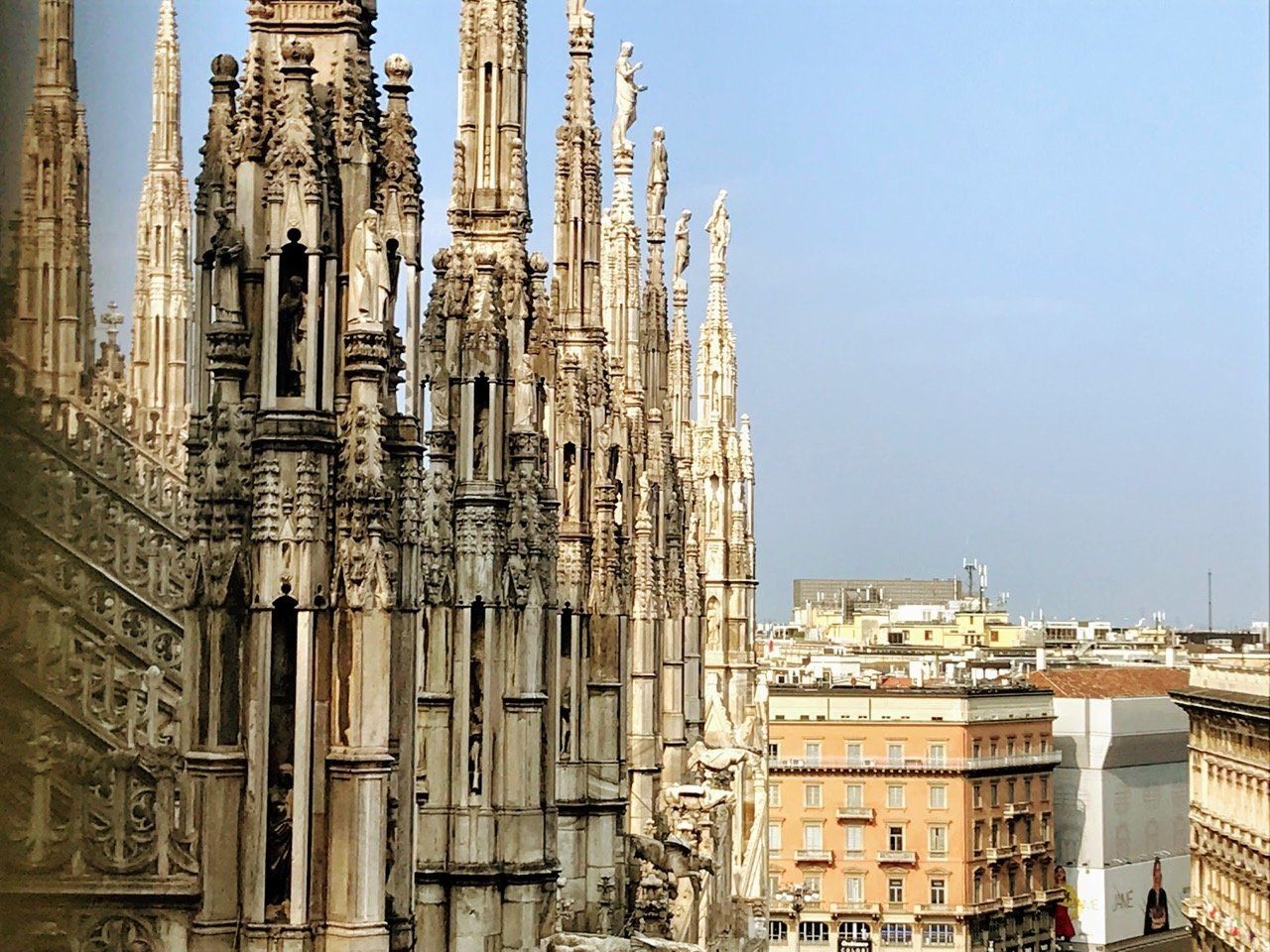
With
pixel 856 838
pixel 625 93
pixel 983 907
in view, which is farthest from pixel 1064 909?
pixel 625 93

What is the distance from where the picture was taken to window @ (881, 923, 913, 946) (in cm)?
7406

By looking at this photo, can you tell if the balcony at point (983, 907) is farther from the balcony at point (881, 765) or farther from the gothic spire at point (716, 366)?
the gothic spire at point (716, 366)

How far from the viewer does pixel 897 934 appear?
7438 centimetres

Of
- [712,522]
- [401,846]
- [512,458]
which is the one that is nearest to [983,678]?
[712,522]

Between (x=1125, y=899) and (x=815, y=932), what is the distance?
18.0m

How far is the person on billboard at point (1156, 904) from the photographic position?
87988 mm

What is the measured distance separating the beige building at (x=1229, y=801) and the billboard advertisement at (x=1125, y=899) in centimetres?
2310

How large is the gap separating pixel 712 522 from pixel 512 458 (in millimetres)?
31495

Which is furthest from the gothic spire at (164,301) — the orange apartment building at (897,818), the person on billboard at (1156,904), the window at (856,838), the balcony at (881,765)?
the person on billboard at (1156,904)

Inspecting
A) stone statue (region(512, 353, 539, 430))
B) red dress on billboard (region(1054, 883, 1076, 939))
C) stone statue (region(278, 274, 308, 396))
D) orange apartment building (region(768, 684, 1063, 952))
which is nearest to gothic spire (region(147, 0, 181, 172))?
stone statue (region(278, 274, 308, 396))

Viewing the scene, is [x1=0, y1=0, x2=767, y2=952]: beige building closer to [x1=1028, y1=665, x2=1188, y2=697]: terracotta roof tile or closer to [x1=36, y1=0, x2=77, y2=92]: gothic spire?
[x1=36, y1=0, x2=77, y2=92]: gothic spire

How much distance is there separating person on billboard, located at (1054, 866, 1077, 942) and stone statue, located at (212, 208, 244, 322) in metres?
75.5

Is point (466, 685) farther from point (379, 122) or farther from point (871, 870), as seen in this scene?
point (871, 870)

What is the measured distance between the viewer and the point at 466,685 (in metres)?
15.7
